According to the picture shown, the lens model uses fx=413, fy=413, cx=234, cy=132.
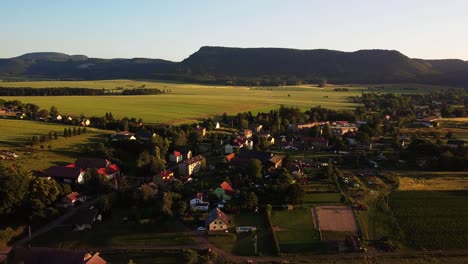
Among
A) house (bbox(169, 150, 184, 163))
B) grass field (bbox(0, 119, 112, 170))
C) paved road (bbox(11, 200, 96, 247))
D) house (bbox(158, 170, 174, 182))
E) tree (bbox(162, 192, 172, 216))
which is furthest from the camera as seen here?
house (bbox(169, 150, 184, 163))

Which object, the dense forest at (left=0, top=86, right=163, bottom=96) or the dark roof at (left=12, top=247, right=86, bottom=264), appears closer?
the dark roof at (left=12, top=247, right=86, bottom=264)

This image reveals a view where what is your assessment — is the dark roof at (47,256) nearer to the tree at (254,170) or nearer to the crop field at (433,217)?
the crop field at (433,217)

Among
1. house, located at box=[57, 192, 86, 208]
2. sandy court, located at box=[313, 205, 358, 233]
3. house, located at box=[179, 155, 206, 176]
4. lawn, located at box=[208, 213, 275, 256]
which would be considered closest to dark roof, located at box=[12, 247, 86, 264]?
lawn, located at box=[208, 213, 275, 256]

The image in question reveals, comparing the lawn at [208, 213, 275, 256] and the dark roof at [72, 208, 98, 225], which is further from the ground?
the dark roof at [72, 208, 98, 225]

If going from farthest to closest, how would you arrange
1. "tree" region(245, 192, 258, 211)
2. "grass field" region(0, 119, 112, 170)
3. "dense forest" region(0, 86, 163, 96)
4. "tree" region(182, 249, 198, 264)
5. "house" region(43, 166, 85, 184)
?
"dense forest" region(0, 86, 163, 96), "grass field" region(0, 119, 112, 170), "house" region(43, 166, 85, 184), "tree" region(245, 192, 258, 211), "tree" region(182, 249, 198, 264)

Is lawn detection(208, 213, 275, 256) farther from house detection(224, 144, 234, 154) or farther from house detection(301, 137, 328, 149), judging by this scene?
house detection(301, 137, 328, 149)

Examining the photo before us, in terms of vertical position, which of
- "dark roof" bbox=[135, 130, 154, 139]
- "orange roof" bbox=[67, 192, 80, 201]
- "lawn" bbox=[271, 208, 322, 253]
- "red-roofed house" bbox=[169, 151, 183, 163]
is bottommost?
"lawn" bbox=[271, 208, 322, 253]
